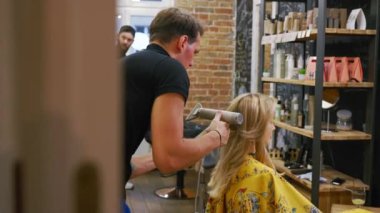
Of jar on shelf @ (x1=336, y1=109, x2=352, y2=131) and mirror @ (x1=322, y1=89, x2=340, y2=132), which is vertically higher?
mirror @ (x1=322, y1=89, x2=340, y2=132)

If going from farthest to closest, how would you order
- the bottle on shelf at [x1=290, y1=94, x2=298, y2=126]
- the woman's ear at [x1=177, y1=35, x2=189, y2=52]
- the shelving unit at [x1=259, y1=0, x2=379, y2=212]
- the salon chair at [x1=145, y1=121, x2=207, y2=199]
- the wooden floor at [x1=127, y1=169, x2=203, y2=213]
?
the salon chair at [x1=145, y1=121, x2=207, y2=199] < the wooden floor at [x1=127, y1=169, x2=203, y2=213] < the bottle on shelf at [x1=290, y1=94, x2=298, y2=126] < the shelving unit at [x1=259, y1=0, x2=379, y2=212] < the woman's ear at [x1=177, y1=35, x2=189, y2=52]

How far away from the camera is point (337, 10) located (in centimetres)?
326

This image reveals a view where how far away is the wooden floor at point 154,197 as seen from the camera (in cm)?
444

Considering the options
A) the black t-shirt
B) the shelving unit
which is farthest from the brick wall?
the black t-shirt

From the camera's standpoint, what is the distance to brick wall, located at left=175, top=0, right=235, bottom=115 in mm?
5840

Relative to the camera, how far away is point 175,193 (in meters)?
4.85

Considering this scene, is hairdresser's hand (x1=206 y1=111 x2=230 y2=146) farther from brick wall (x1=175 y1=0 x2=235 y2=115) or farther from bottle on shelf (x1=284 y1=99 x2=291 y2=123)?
brick wall (x1=175 y1=0 x2=235 y2=115)

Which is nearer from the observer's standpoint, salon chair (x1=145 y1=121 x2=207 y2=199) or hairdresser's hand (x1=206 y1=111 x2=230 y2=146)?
hairdresser's hand (x1=206 y1=111 x2=230 y2=146)

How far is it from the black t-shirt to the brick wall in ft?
13.5

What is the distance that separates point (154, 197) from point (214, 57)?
2003 millimetres

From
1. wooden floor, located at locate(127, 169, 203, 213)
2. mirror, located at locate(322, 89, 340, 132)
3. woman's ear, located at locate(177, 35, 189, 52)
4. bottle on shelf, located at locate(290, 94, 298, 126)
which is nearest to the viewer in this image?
woman's ear, located at locate(177, 35, 189, 52)

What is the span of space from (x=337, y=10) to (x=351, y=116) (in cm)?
76

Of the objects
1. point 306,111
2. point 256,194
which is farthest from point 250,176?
point 306,111

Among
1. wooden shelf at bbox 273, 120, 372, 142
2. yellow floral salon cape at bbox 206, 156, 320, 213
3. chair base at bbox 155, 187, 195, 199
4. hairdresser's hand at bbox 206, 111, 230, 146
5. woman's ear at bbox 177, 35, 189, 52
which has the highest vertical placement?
woman's ear at bbox 177, 35, 189, 52
